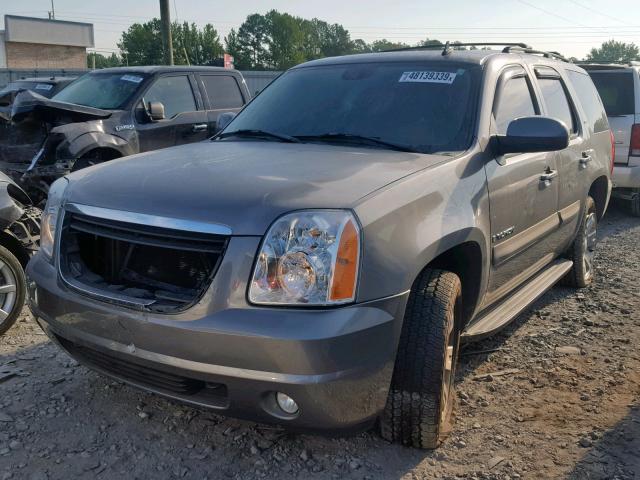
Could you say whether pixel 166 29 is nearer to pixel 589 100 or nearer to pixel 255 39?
pixel 589 100

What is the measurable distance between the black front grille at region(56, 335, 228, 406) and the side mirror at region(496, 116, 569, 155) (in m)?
1.95

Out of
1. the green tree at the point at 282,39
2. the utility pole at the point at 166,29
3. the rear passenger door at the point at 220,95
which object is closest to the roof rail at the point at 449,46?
Answer: the rear passenger door at the point at 220,95

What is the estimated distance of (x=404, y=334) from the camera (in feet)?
8.70

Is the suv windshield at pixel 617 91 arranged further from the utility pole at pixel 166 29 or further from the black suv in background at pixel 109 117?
the utility pole at pixel 166 29

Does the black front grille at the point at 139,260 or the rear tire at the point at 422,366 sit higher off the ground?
the black front grille at the point at 139,260

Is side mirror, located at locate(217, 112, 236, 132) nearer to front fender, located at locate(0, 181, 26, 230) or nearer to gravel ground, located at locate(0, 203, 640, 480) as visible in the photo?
front fender, located at locate(0, 181, 26, 230)

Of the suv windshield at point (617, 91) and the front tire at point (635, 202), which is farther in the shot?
the front tire at point (635, 202)

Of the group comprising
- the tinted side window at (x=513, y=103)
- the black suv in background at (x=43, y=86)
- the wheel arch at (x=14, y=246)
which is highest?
the black suv in background at (x=43, y=86)

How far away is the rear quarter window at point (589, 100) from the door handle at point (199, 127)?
178 inches

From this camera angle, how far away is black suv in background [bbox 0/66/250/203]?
6594mm

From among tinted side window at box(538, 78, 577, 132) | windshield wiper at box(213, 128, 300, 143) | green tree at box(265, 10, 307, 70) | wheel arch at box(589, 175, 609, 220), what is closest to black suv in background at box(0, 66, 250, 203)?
windshield wiper at box(213, 128, 300, 143)

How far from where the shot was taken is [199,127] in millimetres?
7938

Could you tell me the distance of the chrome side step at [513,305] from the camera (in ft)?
10.7

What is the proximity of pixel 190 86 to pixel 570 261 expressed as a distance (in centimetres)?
534
